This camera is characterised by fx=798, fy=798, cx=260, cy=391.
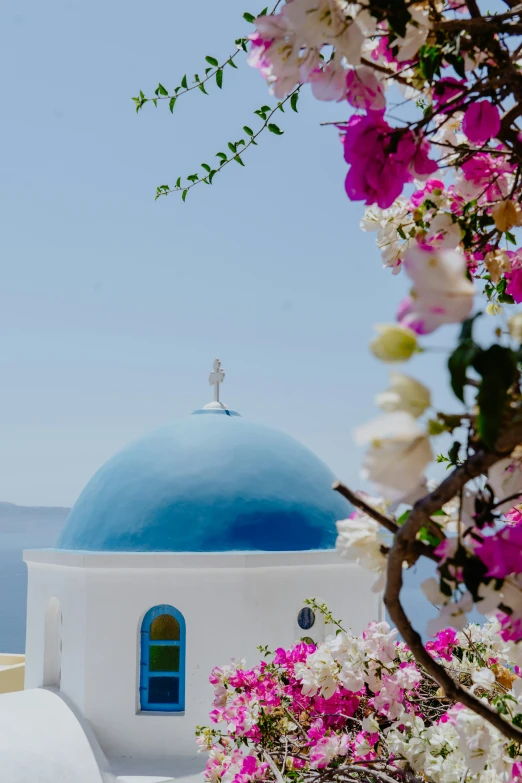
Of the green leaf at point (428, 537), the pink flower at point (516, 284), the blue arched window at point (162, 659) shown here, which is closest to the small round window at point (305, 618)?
the blue arched window at point (162, 659)

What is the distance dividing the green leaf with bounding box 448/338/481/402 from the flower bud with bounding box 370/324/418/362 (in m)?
0.05

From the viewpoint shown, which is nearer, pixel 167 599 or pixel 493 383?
pixel 493 383

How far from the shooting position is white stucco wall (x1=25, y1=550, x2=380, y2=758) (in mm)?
7285

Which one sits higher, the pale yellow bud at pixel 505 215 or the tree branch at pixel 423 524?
the pale yellow bud at pixel 505 215

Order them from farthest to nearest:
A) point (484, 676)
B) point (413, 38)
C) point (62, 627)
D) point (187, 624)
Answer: point (62, 627), point (187, 624), point (484, 676), point (413, 38)

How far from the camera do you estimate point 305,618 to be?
775 centimetres

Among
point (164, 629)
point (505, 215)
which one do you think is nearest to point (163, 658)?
point (164, 629)

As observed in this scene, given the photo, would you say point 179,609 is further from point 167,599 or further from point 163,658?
point 163,658

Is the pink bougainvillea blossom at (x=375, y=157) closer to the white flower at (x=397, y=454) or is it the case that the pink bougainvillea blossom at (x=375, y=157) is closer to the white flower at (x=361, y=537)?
the white flower at (x=361, y=537)

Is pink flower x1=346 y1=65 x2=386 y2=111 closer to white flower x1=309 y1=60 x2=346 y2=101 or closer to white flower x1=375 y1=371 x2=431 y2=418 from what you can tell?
white flower x1=309 y1=60 x2=346 y2=101

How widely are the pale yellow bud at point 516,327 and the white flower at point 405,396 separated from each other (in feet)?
0.43

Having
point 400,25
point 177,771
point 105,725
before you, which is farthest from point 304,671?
point 105,725

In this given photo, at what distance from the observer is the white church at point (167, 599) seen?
721cm

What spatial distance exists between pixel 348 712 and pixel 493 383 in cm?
300
